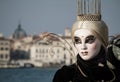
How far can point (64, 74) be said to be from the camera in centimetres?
212

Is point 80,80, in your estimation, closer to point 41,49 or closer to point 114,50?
point 114,50

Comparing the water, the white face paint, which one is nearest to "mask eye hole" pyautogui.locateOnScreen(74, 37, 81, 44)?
the white face paint

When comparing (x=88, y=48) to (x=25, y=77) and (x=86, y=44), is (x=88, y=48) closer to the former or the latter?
(x=86, y=44)

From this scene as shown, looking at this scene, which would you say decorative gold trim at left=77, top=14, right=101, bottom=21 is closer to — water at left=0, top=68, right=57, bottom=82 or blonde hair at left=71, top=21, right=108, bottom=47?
blonde hair at left=71, top=21, right=108, bottom=47

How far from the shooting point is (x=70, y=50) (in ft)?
7.36

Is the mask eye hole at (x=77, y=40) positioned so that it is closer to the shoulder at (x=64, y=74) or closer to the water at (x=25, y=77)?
the shoulder at (x=64, y=74)

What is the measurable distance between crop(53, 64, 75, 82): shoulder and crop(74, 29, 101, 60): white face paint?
0.06 m

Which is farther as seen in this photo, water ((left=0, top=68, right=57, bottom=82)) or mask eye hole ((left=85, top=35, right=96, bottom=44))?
water ((left=0, top=68, right=57, bottom=82))

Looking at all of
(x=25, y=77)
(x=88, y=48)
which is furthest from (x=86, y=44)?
(x=25, y=77)

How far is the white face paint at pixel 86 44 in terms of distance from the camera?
6.92ft

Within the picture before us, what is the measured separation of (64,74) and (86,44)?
0.13 meters

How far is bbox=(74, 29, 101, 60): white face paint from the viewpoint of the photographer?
2.11m

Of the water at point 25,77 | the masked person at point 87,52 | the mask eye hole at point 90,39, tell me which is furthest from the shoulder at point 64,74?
the water at point 25,77

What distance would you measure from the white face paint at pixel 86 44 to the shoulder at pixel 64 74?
6cm
